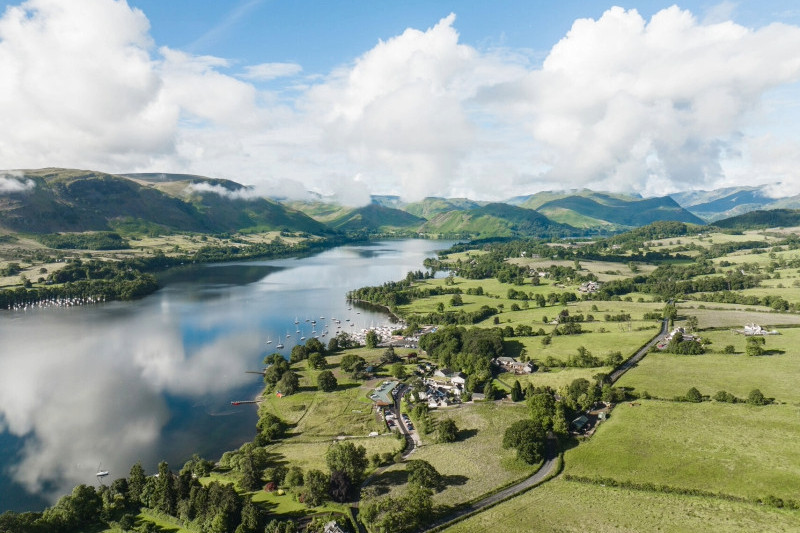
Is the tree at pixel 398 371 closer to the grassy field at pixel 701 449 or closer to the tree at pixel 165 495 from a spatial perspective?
the grassy field at pixel 701 449

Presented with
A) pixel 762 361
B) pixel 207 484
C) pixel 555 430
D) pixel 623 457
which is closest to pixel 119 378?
pixel 207 484

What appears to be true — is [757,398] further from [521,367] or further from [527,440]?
[527,440]

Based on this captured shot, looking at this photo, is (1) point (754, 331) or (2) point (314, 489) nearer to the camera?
(2) point (314, 489)

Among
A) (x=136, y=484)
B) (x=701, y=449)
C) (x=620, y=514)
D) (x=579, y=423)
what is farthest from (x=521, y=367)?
(x=136, y=484)

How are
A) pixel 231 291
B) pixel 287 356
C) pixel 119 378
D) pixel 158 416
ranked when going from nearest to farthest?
pixel 158 416 < pixel 119 378 < pixel 287 356 < pixel 231 291

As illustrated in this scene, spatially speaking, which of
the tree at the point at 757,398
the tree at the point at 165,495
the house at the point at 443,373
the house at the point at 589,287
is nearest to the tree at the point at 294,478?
the tree at the point at 165,495

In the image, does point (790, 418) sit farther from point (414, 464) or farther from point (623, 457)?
point (414, 464)
